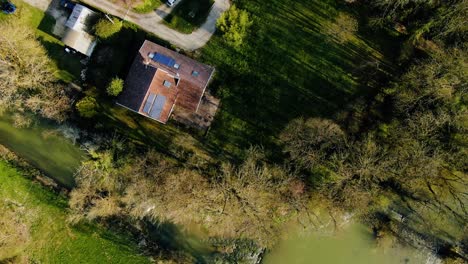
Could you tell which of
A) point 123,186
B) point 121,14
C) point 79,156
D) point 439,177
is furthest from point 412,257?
point 121,14

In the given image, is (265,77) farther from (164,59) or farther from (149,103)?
(149,103)

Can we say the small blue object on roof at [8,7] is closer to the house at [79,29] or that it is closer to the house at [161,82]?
the house at [79,29]

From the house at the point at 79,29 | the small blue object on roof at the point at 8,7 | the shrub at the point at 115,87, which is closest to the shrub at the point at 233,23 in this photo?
the shrub at the point at 115,87

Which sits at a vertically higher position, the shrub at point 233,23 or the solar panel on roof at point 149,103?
the shrub at point 233,23

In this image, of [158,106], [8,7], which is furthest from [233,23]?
[8,7]

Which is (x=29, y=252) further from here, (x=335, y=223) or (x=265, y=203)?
(x=335, y=223)
